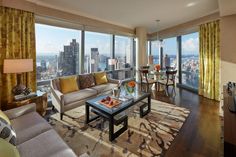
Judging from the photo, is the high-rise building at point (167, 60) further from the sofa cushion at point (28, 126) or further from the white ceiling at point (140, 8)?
the sofa cushion at point (28, 126)

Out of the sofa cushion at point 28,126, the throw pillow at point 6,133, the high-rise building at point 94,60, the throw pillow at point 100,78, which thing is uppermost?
the high-rise building at point 94,60

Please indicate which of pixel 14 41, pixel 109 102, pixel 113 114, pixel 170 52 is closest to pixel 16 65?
pixel 14 41

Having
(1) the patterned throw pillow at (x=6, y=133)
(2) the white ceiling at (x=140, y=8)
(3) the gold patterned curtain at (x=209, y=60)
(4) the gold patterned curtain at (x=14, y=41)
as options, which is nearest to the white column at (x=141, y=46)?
(2) the white ceiling at (x=140, y=8)

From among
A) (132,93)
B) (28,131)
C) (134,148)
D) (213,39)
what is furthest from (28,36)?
(213,39)

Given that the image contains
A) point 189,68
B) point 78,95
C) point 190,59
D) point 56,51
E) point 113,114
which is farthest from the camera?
point 189,68

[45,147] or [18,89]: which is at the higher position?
[18,89]

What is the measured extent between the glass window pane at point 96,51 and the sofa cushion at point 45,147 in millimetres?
3773

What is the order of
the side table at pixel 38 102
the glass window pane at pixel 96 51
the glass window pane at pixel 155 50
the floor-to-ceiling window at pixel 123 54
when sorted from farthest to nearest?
1. the glass window pane at pixel 155 50
2. the floor-to-ceiling window at pixel 123 54
3. the glass window pane at pixel 96 51
4. the side table at pixel 38 102

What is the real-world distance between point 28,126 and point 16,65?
1635 millimetres

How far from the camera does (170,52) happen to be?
301 inches

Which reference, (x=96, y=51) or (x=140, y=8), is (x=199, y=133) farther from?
(x=96, y=51)

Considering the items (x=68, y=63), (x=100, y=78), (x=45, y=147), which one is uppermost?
(x=68, y=63)

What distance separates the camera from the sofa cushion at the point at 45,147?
1599 mm

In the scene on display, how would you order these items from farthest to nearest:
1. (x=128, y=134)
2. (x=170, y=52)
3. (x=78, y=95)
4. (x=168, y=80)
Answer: (x=170, y=52) → (x=168, y=80) → (x=78, y=95) → (x=128, y=134)
